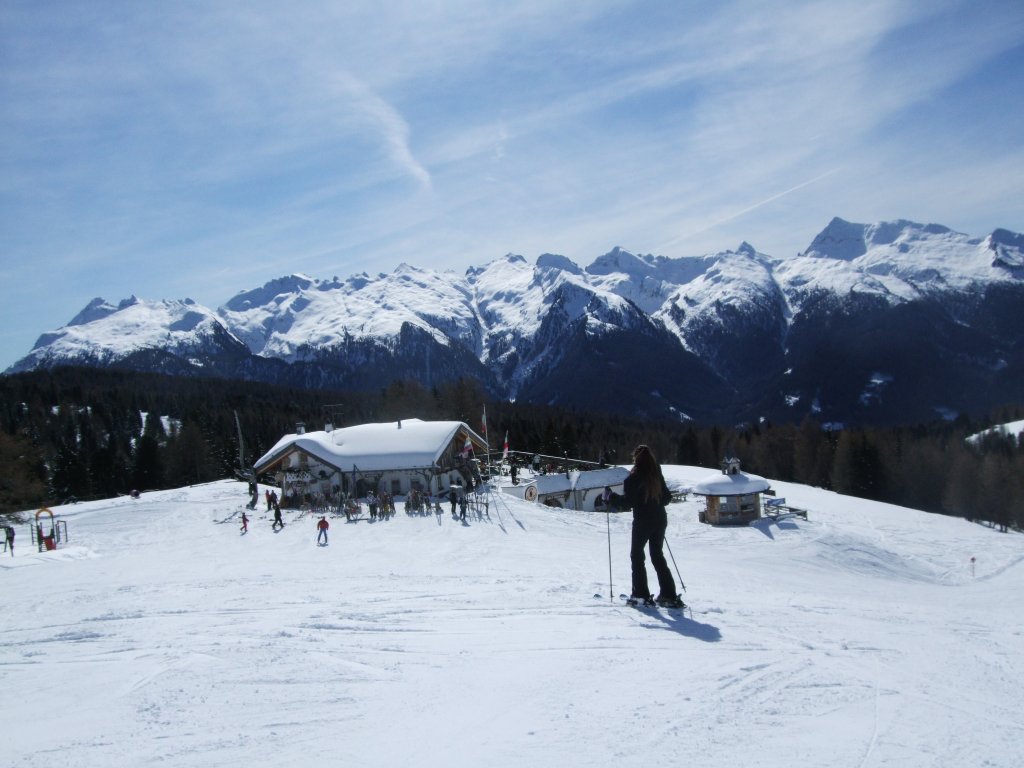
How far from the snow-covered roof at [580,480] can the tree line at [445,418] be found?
338 inches

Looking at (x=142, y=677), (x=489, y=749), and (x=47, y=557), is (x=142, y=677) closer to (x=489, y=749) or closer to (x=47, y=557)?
(x=489, y=749)

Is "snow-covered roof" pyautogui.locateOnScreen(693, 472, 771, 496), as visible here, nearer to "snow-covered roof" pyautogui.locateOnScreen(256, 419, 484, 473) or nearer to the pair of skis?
"snow-covered roof" pyautogui.locateOnScreen(256, 419, 484, 473)

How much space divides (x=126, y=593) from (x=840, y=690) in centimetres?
1324

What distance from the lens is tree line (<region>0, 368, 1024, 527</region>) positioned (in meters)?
75.8

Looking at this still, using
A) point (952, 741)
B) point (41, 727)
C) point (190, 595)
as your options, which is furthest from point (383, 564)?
point (952, 741)

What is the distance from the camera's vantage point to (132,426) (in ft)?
398

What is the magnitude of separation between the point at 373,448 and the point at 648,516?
35.7 meters

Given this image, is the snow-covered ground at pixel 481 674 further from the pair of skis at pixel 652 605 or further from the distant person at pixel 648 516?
the distant person at pixel 648 516

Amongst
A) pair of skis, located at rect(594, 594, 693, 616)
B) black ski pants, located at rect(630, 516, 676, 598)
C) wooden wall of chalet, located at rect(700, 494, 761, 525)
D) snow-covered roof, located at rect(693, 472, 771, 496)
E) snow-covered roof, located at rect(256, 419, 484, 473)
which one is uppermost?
snow-covered roof, located at rect(256, 419, 484, 473)

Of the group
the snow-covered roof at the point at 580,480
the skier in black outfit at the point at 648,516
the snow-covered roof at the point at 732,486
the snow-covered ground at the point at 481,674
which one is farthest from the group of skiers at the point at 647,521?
the snow-covered roof at the point at 580,480

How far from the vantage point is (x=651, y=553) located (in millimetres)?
10984

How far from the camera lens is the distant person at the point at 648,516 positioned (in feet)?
35.2

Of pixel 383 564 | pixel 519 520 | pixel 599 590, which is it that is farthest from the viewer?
pixel 519 520

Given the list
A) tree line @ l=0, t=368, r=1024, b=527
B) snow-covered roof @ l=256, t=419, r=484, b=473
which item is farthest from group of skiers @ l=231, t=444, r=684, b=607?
tree line @ l=0, t=368, r=1024, b=527
